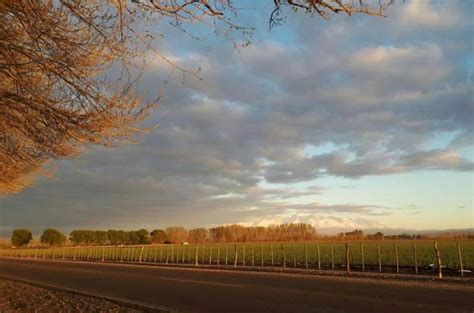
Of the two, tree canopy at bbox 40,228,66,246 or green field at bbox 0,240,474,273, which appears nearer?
green field at bbox 0,240,474,273

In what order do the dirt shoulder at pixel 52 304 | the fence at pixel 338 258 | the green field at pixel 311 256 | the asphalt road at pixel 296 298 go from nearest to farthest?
1. the asphalt road at pixel 296 298
2. the dirt shoulder at pixel 52 304
3. the fence at pixel 338 258
4. the green field at pixel 311 256

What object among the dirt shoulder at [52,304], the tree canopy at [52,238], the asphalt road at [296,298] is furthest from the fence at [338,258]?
the tree canopy at [52,238]

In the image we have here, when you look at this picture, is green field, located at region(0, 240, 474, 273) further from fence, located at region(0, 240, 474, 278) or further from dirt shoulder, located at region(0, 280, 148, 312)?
dirt shoulder, located at region(0, 280, 148, 312)

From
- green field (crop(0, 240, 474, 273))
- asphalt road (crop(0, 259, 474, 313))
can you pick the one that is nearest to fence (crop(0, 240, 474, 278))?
green field (crop(0, 240, 474, 273))

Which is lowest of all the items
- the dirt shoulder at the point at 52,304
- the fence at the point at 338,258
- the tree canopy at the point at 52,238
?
the dirt shoulder at the point at 52,304

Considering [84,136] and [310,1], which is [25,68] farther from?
[310,1]

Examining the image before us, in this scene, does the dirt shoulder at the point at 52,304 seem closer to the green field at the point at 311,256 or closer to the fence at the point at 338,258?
the fence at the point at 338,258

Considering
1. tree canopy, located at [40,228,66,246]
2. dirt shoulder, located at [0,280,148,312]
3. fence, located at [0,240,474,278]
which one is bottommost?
dirt shoulder, located at [0,280,148,312]

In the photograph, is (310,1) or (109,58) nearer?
(310,1)

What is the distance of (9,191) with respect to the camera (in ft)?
58.1

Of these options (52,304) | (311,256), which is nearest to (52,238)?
(311,256)

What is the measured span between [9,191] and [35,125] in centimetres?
1092

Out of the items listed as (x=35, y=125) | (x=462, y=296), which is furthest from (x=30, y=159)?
(x=462, y=296)

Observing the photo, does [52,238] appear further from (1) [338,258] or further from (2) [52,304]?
(2) [52,304]
